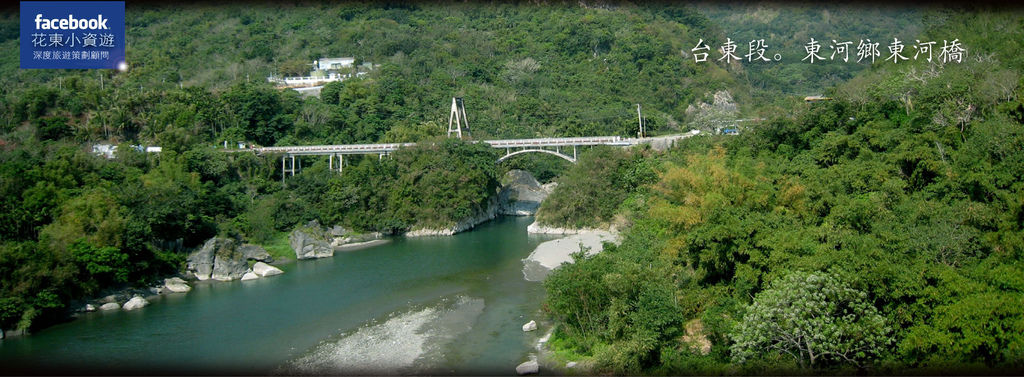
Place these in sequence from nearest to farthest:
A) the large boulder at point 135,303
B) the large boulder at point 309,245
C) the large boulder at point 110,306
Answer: the large boulder at point 110,306 → the large boulder at point 135,303 → the large boulder at point 309,245

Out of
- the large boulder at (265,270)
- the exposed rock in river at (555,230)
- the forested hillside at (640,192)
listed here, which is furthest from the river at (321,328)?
the exposed rock in river at (555,230)

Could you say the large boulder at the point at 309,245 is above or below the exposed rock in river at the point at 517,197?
below

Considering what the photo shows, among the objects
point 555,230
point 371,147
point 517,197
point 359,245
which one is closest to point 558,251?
point 555,230

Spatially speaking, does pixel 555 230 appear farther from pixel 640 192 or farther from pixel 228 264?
pixel 228 264

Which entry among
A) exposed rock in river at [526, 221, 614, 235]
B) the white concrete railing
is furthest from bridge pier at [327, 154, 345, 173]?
exposed rock in river at [526, 221, 614, 235]

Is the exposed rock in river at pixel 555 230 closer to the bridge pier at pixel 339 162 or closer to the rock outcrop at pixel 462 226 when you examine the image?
the rock outcrop at pixel 462 226

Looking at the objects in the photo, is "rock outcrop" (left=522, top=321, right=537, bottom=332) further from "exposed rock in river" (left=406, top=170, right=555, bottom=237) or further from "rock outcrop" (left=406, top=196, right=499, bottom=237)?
"exposed rock in river" (left=406, top=170, right=555, bottom=237)

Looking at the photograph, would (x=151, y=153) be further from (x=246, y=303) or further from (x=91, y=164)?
(x=246, y=303)
